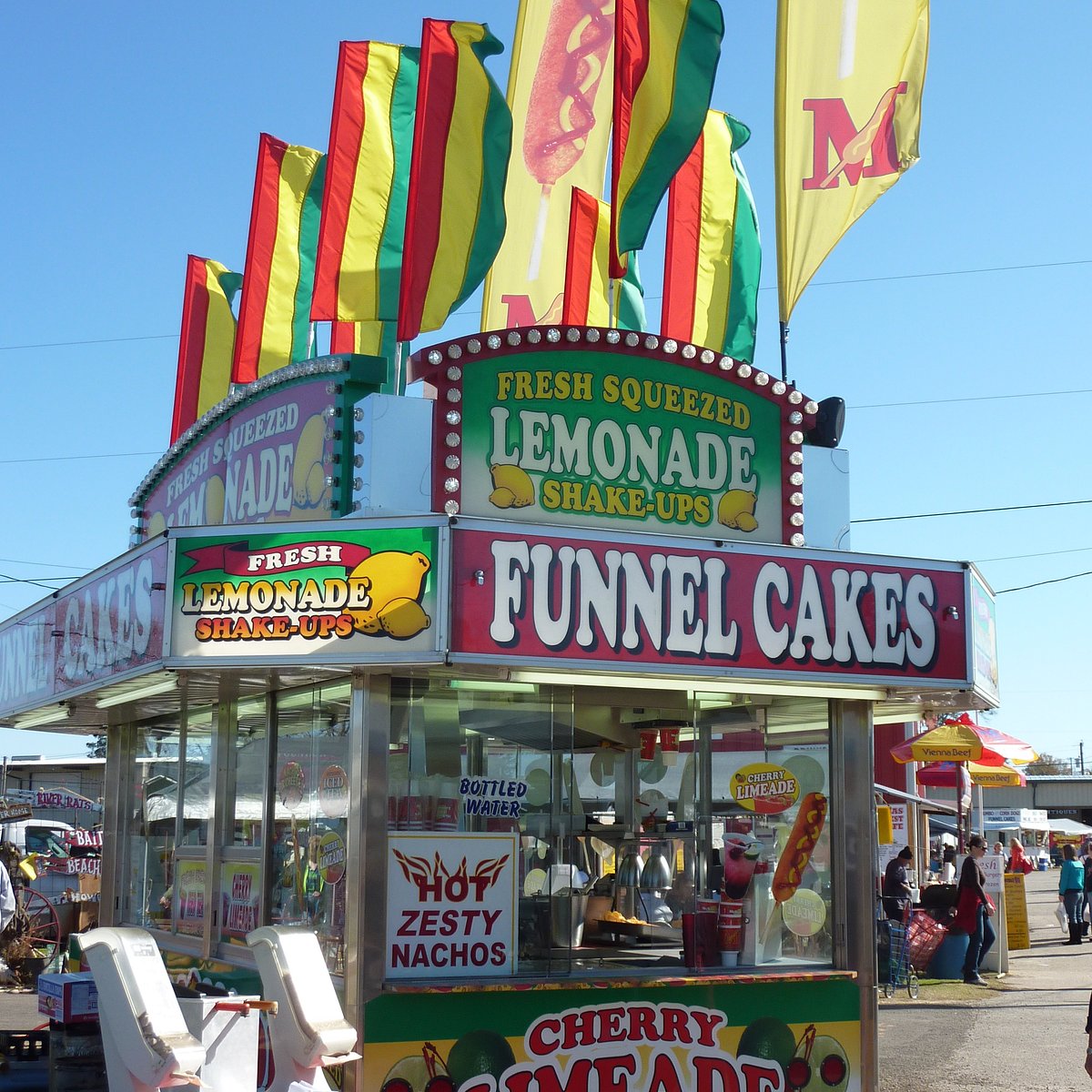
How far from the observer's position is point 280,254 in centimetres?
1249

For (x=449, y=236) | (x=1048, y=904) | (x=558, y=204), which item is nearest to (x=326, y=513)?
(x=449, y=236)

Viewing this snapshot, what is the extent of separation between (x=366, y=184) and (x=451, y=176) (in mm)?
1227

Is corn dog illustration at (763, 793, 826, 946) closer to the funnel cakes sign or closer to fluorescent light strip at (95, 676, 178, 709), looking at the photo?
the funnel cakes sign

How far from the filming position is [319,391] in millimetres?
8812

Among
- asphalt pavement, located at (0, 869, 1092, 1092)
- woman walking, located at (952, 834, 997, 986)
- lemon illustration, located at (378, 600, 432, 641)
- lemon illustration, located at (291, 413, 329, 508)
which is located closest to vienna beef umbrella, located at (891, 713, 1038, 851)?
woman walking, located at (952, 834, 997, 986)

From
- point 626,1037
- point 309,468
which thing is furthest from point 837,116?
point 626,1037

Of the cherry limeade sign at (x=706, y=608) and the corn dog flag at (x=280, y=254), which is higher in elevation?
the corn dog flag at (x=280, y=254)

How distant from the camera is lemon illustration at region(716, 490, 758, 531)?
29.6ft

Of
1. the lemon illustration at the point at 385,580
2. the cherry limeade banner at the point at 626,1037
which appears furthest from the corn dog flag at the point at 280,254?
the cherry limeade banner at the point at 626,1037

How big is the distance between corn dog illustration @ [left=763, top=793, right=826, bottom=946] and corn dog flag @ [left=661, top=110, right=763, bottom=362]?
14.3 feet

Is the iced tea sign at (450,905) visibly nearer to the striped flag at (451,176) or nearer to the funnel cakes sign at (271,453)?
the funnel cakes sign at (271,453)

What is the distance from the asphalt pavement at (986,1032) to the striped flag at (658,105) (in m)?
6.74

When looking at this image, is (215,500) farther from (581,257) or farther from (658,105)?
(658,105)

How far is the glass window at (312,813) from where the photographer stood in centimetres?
803
